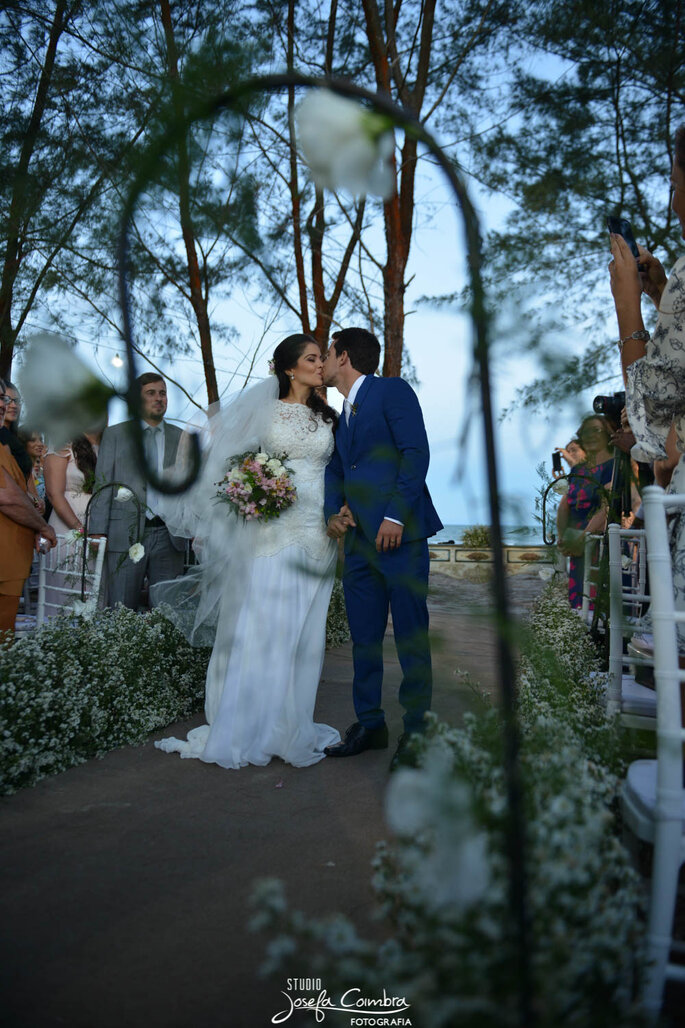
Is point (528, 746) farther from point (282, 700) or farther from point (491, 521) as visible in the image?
point (282, 700)

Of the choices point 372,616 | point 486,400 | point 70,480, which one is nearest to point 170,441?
point 372,616

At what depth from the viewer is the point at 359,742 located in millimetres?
3213

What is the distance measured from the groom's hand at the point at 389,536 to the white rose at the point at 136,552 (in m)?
1.83

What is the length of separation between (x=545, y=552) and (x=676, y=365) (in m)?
0.79

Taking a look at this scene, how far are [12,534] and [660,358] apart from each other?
130 inches

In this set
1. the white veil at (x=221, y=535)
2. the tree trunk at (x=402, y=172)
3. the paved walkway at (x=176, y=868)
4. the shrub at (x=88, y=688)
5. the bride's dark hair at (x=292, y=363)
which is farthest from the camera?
the tree trunk at (x=402, y=172)

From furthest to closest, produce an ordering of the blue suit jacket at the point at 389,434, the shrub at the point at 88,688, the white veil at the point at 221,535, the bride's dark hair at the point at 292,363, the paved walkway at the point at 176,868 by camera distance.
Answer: the bride's dark hair at the point at 292,363
the white veil at the point at 221,535
the blue suit jacket at the point at 389,434
the shrub at the point at 88,688
the paved walkway at the point at 176,868

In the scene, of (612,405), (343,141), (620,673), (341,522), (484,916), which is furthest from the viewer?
(612,405)

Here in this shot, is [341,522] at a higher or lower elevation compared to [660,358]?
lower

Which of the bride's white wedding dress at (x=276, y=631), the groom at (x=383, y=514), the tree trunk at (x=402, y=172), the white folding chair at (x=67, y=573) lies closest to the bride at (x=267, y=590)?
the bride's white wedding dress at (x=276, y=631)

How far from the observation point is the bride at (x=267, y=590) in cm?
317

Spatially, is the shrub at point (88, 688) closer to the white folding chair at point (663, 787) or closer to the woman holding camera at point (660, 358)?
the white folding chair at point (663, 787)

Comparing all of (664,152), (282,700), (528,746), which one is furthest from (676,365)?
(664,152)

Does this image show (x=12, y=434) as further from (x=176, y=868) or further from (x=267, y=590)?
(x=176, y=868)
